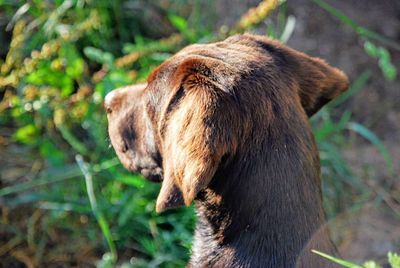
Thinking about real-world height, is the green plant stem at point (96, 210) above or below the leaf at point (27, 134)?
below

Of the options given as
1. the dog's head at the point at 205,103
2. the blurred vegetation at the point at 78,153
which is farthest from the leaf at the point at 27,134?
the dog's head at the point at 205,103

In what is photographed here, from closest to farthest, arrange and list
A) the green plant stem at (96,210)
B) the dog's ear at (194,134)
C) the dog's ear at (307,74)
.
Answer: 1. the dog's ear at (194,134)
2. the dog's ear at (307,74)
3. the green plant stem at (96,210)

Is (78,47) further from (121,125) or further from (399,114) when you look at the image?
(399,114)

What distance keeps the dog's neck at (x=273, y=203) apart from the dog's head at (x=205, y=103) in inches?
3.2

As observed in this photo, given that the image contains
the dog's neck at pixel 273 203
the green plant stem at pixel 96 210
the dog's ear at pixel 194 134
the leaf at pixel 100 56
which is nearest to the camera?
the dog's ear at pixel 194 134

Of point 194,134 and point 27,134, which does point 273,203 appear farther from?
point 27,134

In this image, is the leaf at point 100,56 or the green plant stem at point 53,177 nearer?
the green plant stem at point 53,177

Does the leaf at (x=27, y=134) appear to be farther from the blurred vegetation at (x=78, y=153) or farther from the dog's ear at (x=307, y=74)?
the dog's ear at (x=307, y=74)

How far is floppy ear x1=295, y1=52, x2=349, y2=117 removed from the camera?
8.38ft

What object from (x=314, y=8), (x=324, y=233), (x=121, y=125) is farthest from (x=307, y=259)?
(x=314, y=8)

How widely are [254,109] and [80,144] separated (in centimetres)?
143

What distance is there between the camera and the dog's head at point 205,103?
2.17 m

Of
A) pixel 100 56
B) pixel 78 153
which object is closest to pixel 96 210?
pixel 78 153

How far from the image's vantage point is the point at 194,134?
216 cm
